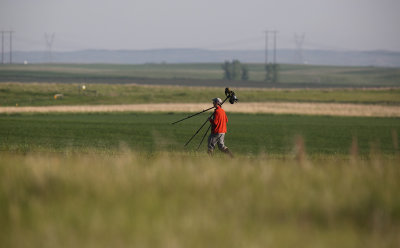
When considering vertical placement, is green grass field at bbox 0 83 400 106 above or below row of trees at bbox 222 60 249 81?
below

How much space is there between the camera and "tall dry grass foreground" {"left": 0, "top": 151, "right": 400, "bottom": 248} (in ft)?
23.8

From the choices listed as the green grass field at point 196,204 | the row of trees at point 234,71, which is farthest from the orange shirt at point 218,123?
the row of trees at point 234,71

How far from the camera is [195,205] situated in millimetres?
8375

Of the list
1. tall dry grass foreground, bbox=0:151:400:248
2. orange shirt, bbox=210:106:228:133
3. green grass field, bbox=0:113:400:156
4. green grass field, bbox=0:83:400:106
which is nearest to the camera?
tall dry grass foreground, bbox=0:151:400:248

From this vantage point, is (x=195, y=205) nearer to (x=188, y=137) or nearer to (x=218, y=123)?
(x=218, y=123)

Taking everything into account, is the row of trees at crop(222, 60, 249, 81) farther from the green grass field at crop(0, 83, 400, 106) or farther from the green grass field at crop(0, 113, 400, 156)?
the green grass field at crop(0, 113, 400, 156)

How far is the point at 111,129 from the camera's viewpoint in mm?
39969

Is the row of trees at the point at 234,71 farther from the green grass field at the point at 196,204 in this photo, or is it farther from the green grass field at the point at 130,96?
the green grass field at the point at 196,204

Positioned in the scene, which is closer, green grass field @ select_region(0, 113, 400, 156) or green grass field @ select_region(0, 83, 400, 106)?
green grass field @ select_region(0, 113, 400, 156)

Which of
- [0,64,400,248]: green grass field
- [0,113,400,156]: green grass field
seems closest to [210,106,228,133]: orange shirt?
[0,113,400,156]: green grass field

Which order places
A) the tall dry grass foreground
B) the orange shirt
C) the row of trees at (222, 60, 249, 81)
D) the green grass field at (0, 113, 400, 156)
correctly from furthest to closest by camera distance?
the row of trees at (222, 60, 249, 81) < the green grass field at (0, 113, 400, 156) < the orange shirt < the tall dry grass foreground

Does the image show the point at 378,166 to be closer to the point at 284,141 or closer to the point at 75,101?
the point at 284,141

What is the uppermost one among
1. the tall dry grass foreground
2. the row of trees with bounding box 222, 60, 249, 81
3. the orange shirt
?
the row of trees with bounding box 222, 60, 249, 81

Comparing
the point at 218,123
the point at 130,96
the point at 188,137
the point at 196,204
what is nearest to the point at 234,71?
the point at 130,96
